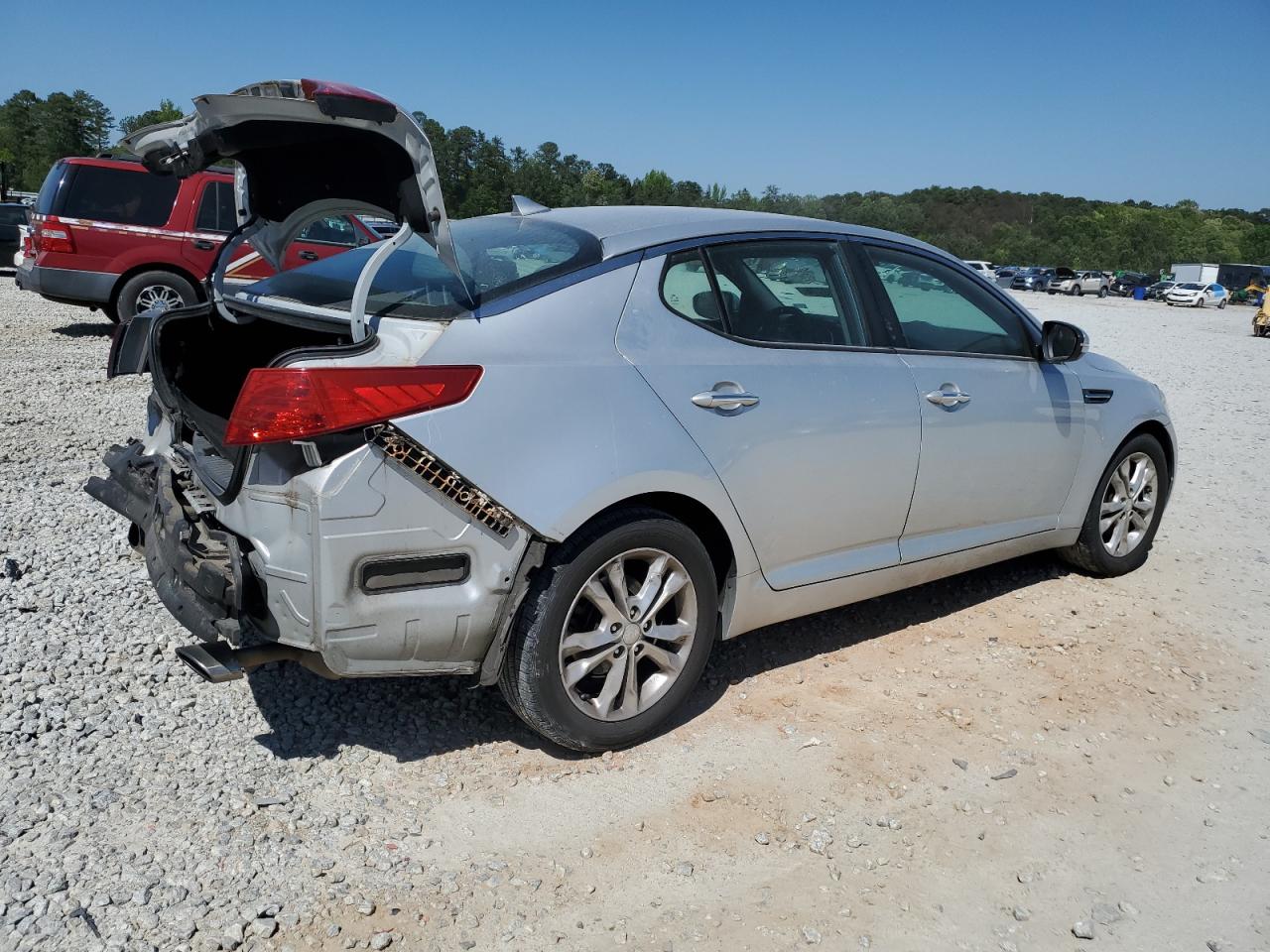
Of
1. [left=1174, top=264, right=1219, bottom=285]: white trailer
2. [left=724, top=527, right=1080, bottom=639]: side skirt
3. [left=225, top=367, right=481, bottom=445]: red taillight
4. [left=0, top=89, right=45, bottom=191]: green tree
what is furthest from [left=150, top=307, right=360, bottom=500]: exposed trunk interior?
[left=1174, top=264, right=1219, bottom=285]: white trailer

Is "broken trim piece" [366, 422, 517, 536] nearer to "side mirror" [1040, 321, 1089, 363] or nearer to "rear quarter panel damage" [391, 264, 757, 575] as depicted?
"rear quarter panel damage" [391, 264, 757, 575]

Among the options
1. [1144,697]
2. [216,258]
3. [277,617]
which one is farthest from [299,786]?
[1144,697]

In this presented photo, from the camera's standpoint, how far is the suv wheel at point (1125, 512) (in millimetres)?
5043

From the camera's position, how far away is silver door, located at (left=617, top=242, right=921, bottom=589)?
10.8ft

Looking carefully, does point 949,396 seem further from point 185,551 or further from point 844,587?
point 185,551

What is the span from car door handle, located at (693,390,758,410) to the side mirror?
5.96 feet

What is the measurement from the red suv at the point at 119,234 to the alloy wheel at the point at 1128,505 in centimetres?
956

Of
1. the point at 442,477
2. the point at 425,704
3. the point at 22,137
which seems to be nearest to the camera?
the point at 442,477

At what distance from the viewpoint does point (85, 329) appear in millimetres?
13000

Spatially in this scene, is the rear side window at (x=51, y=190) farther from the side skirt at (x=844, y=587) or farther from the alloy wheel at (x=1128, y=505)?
the alloy wheel at (x=1128, y=505)

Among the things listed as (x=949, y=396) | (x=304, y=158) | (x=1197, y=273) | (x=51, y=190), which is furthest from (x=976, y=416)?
(x=1197, y=273)

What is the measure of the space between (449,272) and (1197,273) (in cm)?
8150

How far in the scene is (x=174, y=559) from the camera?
301cm

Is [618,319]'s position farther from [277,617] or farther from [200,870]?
[200,870]
